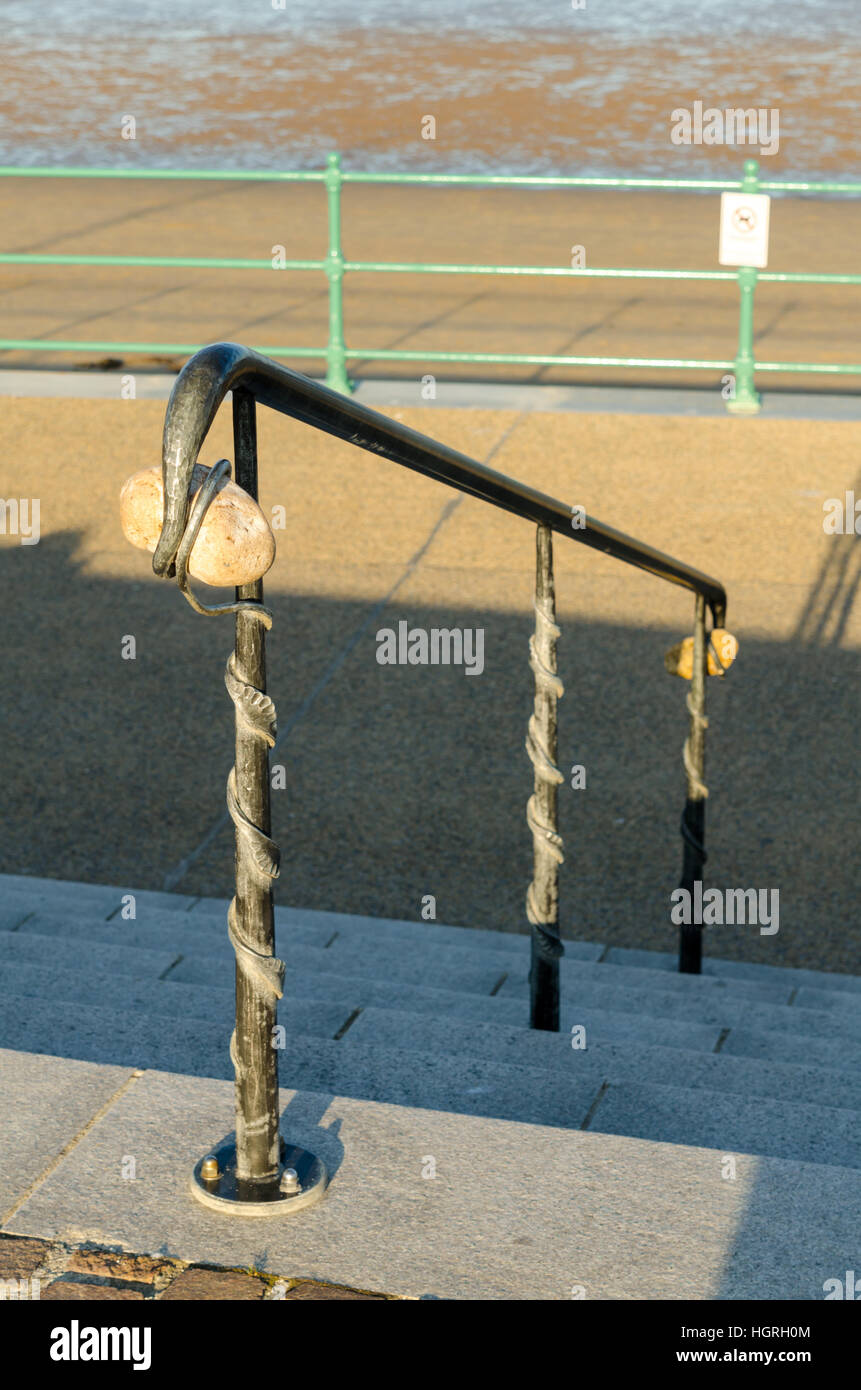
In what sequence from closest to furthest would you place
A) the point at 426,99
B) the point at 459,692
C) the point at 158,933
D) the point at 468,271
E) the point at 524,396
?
1. the point at 158,933
2. the point at 459,692
3. the point at 468,271
4. the point at 524,396
5. the point at 426,99

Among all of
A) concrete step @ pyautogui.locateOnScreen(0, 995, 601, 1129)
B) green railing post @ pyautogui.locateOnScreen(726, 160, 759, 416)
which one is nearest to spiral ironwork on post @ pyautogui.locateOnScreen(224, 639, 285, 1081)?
concrete step @ pyautogui.locateOnScreen(0, 995, 601, 1129)

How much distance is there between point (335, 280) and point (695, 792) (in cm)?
526

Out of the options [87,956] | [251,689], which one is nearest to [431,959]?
[87,956]

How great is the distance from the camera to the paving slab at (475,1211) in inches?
89.3

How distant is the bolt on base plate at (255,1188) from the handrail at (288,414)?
87cm

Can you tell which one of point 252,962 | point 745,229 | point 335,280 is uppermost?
point 252,962

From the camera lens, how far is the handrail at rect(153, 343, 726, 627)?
2.03m

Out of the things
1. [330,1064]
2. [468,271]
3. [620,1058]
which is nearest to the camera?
[330,1064]

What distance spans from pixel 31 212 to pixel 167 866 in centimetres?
1309

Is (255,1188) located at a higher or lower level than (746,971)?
higher

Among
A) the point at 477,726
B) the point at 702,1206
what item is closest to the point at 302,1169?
the point at 702,1206

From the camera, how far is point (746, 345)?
912 centimetres

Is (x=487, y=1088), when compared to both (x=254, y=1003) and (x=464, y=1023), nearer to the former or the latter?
(x=464, y=1023)

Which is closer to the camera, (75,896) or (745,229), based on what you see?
(75,896)
